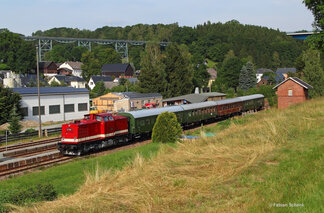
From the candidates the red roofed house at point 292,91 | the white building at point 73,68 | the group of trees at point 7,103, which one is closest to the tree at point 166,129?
the group of trees at point 7,103

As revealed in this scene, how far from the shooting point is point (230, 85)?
96.8 m

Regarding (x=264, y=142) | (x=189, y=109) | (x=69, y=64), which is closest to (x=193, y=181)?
(x=264, y=142)

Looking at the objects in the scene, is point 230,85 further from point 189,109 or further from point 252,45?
point 252,45

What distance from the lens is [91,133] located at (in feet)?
85.4

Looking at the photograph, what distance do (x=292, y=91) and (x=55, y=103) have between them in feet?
115

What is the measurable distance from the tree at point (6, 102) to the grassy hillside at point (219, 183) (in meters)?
32.9

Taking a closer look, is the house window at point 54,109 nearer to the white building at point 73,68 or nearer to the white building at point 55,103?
the white building at point 55,103

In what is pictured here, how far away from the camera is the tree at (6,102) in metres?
41.0

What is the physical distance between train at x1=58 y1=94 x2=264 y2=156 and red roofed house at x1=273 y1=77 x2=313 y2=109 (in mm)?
13180

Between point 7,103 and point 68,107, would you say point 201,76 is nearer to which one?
point 68,107

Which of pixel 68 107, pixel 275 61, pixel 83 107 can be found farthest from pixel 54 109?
pixel 275 61

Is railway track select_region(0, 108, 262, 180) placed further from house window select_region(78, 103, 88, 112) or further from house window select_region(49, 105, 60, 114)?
house window select_region(78, 103, 88, 112)

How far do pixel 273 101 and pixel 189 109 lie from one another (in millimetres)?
31915

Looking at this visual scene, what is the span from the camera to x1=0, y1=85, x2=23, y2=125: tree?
41.0 m
